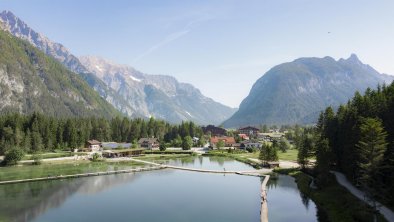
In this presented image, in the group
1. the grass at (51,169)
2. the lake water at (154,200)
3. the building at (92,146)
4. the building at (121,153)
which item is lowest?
the lake water at (154,200)

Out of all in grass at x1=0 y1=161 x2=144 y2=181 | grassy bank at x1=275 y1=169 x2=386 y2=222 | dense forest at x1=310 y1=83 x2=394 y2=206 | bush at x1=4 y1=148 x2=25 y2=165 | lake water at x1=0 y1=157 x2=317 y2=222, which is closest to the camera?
grassy bank at x1=275 y1=169 x2=386 y2=222

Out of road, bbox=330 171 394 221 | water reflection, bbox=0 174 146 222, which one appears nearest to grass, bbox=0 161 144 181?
water reflection, bbox=0 174 146 222

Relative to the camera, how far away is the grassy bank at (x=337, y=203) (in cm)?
5234

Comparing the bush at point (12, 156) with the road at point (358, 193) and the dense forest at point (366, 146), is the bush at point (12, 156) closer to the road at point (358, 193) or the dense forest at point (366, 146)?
the dense forest at point (366, 146)

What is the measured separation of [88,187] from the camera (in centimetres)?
8906

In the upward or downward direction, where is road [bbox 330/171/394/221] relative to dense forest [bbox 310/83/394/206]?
downward

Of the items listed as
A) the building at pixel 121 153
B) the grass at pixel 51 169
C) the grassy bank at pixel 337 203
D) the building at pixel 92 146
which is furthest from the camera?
the building at pixel 92 146

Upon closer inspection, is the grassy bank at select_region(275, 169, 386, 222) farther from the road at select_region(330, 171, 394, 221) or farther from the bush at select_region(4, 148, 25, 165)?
the bush at select_region(4, 148, 25, 165)

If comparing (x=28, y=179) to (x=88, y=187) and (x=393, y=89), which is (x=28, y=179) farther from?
(x=393, y=89)

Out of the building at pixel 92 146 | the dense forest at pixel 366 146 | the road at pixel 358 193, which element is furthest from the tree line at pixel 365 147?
the building at pixel 92 146

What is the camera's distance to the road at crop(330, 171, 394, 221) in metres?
51.1

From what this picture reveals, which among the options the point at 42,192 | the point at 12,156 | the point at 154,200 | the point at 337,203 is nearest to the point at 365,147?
the point at 337,203

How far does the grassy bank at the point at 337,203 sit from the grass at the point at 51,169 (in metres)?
68.4

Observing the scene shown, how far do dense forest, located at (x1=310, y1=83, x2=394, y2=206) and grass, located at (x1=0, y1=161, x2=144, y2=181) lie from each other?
6824 cm
